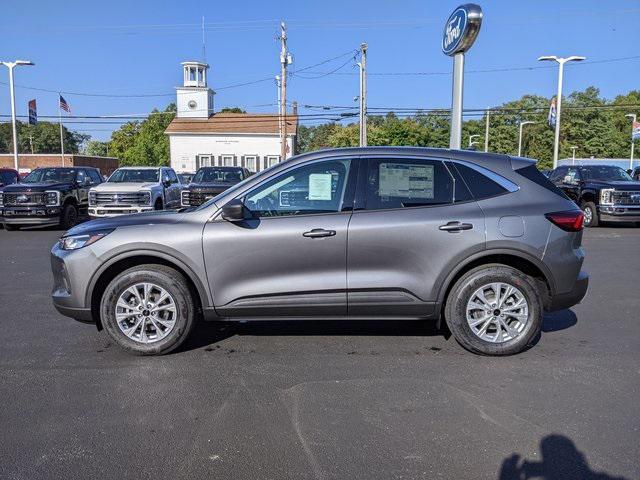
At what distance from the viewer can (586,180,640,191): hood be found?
51.0 feet

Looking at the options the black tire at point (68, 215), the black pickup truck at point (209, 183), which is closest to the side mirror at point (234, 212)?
the black pickup truck at point (209, 183)

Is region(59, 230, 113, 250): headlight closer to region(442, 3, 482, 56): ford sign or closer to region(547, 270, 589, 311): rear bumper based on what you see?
region(547, 270, 589, 311): rear bumper

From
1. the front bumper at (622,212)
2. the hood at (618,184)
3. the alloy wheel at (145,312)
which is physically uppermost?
the hood at (618,184)

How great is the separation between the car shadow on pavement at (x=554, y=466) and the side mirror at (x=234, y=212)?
273cm

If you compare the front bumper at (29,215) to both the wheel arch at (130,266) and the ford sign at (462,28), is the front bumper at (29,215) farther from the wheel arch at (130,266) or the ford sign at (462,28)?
the wheel arch at (130,266)

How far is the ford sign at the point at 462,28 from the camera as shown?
34.6 ft

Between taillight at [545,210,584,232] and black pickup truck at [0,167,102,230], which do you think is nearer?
taillight at [545,210,584,232]

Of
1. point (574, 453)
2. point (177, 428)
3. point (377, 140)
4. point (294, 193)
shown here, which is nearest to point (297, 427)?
point (177, 428)

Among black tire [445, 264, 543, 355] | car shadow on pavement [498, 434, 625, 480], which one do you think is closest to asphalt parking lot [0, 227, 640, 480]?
car shadow on pavement [498, 434, 625, 480]

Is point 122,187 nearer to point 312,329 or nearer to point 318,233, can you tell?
point 312,329

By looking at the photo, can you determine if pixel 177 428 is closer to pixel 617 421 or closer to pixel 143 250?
pixel 143 250

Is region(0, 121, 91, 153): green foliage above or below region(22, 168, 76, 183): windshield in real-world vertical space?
above

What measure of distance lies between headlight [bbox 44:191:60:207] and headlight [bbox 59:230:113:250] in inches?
455

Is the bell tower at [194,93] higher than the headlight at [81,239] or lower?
higher
